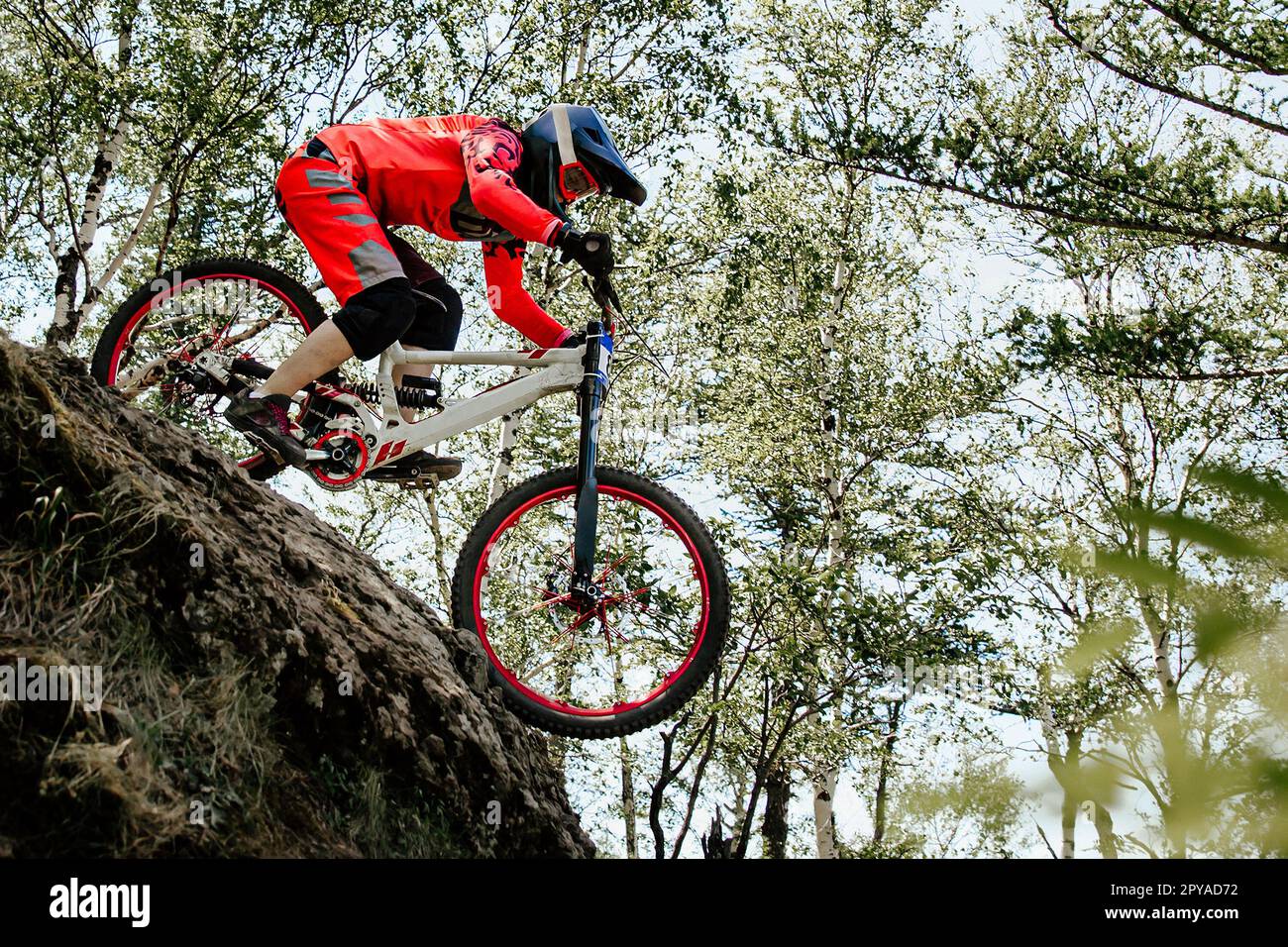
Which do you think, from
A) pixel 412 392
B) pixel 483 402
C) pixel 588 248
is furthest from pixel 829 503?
pixel 588 248

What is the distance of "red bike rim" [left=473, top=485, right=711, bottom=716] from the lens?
3758mm

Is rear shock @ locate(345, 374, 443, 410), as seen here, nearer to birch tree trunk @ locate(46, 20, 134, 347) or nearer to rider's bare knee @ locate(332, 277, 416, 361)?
rider's bare knee @ locate(332, 277, 416, 361)

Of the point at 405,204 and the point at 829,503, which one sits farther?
the point at 829,503

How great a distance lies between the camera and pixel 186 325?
463cm

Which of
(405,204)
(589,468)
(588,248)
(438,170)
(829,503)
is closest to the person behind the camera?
(588,248)

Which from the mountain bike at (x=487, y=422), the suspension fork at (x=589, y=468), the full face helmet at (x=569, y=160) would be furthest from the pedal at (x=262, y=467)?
the full face helmet at (x=569, y=160)

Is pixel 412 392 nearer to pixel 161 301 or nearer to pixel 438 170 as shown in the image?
pixel 438 170

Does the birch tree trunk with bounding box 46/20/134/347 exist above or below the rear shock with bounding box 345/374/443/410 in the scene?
above

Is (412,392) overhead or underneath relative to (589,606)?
overhead

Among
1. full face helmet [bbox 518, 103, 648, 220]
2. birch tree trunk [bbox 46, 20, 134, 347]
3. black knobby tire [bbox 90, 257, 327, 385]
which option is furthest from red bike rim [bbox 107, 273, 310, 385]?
birch tree trunk [bbox 46, 20, 134, 347]

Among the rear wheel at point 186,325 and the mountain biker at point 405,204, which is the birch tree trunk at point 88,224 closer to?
the rear wheel at point 186,325

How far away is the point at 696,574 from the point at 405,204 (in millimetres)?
2039
